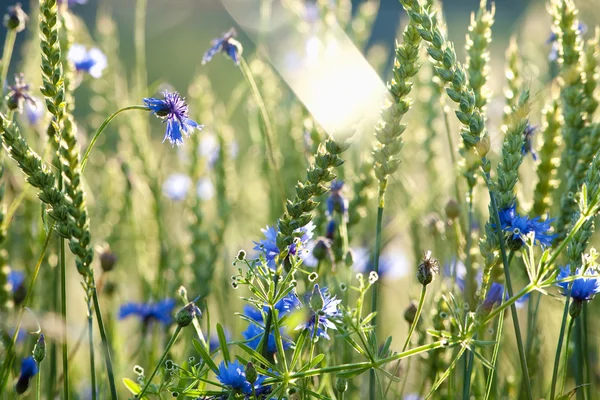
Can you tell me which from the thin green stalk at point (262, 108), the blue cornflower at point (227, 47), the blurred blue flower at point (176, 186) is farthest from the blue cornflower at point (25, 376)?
the blurred blue flower at point (176, 186)

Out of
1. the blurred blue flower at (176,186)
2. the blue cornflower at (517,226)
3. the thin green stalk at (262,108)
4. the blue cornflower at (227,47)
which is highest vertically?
the blurred blue flower at (176,186)

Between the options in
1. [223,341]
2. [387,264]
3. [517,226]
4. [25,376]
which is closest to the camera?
[223,341]

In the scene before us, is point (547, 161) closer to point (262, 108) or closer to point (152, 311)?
point (262, 108)

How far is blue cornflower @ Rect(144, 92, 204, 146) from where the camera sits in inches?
28.6

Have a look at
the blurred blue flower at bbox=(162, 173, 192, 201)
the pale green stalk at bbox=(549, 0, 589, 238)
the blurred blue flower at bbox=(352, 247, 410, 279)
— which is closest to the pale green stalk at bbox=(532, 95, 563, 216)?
the pale green stalk at bbox=(549, 0, 589, 238)

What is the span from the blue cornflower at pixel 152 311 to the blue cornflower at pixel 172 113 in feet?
1.72

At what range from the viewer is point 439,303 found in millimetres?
896

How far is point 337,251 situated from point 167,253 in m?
0.48

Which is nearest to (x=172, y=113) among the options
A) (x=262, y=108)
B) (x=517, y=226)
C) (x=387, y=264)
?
(x=262, y=108)

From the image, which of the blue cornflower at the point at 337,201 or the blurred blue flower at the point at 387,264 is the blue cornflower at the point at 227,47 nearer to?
the blue cornflower at the point at 337,201

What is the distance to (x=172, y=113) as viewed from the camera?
0.74 m

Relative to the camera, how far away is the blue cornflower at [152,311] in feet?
3.96

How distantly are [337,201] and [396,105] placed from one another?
0.34 m

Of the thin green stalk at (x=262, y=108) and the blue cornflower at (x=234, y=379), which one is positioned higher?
the thin green stalk at (x=262, y=108)
